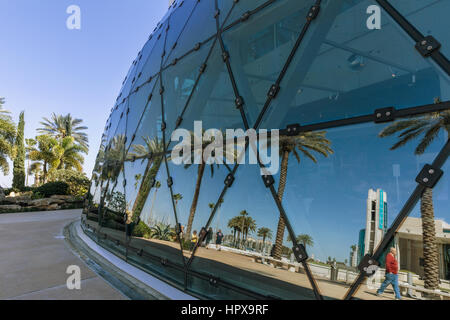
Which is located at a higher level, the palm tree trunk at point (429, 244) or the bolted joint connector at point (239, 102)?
the bolted joint connector at point (239, 102)

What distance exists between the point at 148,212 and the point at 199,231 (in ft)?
5.61

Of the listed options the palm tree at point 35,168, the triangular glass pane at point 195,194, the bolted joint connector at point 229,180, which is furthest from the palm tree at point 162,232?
the palm tree at point 35,168

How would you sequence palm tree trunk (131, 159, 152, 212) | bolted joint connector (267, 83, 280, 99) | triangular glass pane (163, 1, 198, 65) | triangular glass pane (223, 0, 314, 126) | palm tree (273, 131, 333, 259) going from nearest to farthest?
1. palm tree (273, 131, 333, 259)
2. bolted joint connector (267, 83, 280, 99)
3. triangular glass pane (223, 0, 314, 126)
4. palm tree trunk (131, 159, 152, 212)
5. triangular glass pane (163, 1, 198, 65)

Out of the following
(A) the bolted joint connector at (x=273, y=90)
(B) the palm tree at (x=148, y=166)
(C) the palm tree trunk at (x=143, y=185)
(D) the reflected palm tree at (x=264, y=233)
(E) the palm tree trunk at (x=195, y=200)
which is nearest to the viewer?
(D) the reflected palm tree at (x=264, y=233)

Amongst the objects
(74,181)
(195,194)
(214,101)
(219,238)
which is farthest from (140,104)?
(74,181)

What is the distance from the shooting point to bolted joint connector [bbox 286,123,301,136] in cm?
278

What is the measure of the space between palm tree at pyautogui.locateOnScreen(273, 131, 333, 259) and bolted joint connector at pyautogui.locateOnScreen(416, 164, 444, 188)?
749mm

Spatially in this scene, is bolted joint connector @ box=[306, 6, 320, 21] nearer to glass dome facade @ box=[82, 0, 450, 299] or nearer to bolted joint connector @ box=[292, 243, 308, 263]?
glass dome facade @ box=[82, 0, 450, 299]

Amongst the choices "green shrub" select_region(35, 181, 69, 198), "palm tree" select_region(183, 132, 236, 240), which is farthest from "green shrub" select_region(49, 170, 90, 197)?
"palm tree" select_region(183, 132, 236, 240)

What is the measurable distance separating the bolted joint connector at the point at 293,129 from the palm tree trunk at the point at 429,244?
128 centimetres

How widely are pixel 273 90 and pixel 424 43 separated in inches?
58.8

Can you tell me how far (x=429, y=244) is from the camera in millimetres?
1866

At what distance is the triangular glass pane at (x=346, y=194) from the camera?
2.07m

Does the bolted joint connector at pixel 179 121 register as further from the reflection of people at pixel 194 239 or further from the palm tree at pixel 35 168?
the palm tree at pixel 35 168
